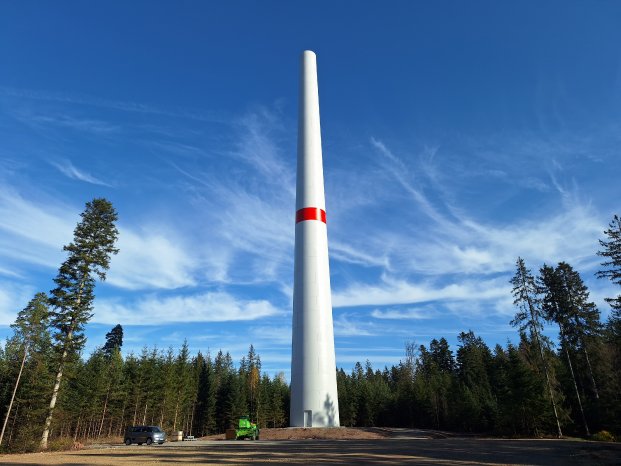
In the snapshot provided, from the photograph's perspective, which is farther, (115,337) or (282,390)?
(115,337)

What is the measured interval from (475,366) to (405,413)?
18.9 meters

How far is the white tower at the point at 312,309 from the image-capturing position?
117ft

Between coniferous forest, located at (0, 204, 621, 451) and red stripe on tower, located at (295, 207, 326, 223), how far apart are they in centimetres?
2043

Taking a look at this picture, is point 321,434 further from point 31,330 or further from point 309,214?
point 31,330

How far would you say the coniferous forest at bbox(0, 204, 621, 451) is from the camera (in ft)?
133

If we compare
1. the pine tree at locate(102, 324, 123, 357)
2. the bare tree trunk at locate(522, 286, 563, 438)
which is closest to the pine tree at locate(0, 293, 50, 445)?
the bare tree trunk at locate(522, 286, 563, 438)

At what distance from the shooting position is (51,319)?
127ft

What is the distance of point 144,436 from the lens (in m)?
35.9

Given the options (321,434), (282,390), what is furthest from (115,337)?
(321,434)

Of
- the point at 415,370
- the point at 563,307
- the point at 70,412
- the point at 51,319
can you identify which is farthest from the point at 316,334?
the point at 415,370

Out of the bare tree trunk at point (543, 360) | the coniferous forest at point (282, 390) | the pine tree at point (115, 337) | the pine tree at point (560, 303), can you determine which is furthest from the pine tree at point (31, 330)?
the pine tree at point (115, 337)

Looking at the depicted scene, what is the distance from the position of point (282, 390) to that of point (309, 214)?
76.0 meters

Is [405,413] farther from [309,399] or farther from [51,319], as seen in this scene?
[51,319]

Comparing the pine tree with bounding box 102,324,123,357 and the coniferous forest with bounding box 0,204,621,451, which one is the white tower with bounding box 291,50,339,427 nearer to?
the coniferous forest with bounding box 0,204,621,451
